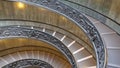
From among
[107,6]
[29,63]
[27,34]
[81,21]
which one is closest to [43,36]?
[27,34]

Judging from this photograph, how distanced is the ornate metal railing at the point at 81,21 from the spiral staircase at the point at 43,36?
12 centimetres

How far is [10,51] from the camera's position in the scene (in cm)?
1318

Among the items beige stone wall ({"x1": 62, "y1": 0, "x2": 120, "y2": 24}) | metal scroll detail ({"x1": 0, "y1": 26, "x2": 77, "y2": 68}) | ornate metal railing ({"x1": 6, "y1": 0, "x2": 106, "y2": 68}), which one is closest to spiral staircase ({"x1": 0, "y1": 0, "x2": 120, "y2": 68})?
metal scroll detail ({"x1": 0, "y1": 26, "x2": 77, "y2": 68})

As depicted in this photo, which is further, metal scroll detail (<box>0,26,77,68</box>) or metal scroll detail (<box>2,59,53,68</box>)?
metal scroll detail (<box>2,59,53,68</box>)

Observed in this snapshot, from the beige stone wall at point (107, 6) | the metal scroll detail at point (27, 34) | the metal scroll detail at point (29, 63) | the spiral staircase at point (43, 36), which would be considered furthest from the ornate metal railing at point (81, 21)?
the metal scroll detail at point (29, 63)

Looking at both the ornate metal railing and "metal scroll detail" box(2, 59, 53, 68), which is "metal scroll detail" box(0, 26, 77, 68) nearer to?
the ornate metal railing

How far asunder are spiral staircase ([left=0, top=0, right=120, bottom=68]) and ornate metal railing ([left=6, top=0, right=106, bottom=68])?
0.12 metres

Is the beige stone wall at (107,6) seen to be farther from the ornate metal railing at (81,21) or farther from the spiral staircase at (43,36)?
the ornate metal railing at (81,21)

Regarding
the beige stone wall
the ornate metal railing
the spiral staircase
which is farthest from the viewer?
the spiral staircase

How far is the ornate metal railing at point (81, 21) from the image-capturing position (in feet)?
22.4

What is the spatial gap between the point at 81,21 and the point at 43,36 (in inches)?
131

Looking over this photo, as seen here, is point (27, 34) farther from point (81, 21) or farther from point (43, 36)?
point (81, 21)

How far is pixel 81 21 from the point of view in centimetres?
923

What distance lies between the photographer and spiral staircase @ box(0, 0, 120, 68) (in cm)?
1008
